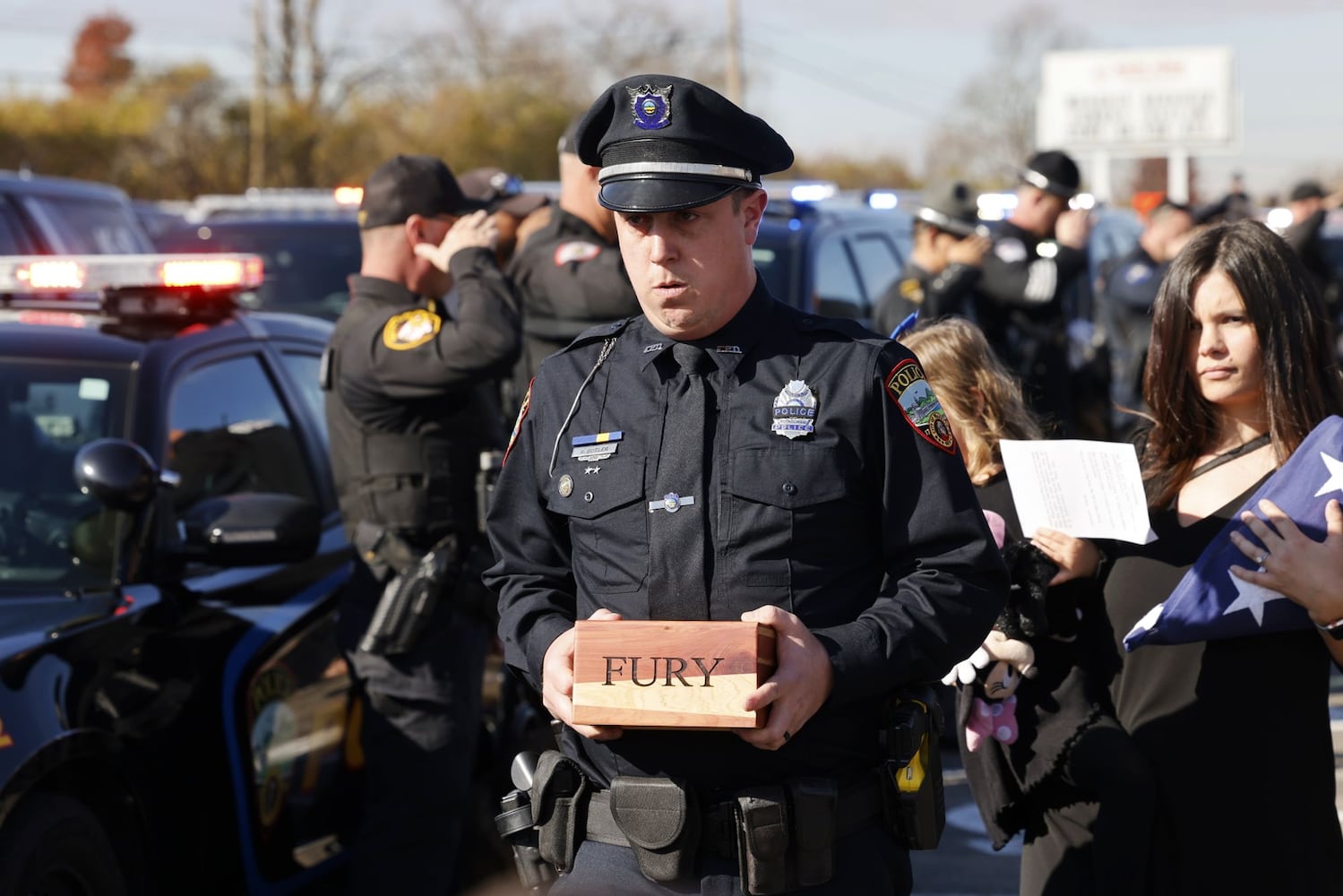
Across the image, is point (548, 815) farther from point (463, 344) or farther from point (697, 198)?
point (463, 344)

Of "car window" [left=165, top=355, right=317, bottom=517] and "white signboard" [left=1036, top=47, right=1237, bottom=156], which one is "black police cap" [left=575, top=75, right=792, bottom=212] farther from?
"white signboard" [left=1036, top=47, right=1237, bottom=156]

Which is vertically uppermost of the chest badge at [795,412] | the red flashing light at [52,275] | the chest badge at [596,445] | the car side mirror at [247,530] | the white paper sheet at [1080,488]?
the red flashing light at [52,275]

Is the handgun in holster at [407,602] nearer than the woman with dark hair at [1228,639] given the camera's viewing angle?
No

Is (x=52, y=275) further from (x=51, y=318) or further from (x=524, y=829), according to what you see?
(x=524, y=829)

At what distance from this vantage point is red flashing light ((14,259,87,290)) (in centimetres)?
487

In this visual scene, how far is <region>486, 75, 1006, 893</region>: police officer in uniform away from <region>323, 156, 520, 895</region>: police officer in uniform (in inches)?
64.9

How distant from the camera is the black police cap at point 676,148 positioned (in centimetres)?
243

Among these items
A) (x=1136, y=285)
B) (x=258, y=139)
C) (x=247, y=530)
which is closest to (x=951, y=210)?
(x=1136, y=285)

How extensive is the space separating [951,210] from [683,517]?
17.0ft

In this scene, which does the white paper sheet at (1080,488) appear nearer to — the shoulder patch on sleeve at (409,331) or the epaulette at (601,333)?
the epaulette at (601,333)

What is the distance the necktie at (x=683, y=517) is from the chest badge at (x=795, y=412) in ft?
0.34

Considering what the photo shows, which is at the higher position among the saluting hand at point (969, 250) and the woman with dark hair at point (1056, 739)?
the saluting hand at point (969, 250)

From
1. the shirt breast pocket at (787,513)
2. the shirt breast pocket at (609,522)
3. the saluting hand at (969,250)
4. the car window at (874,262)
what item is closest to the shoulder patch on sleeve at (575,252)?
the saluting hand at (969,250)

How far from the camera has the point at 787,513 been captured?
2398 millimetres
